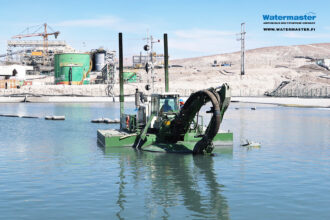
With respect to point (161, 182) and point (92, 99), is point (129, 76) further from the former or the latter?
point (161, 182)

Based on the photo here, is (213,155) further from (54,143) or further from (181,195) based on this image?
(54,143)

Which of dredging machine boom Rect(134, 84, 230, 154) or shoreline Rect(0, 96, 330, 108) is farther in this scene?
shoreline Rect(0, 96, 330, 108)

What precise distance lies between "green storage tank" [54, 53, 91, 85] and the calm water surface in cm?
13182

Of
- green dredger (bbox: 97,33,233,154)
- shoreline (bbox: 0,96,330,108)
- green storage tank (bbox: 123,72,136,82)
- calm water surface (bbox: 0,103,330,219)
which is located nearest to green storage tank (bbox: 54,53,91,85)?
green storage tank (bbox: 123,72,136,82)

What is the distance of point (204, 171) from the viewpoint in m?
28.1

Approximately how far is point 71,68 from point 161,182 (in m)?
151

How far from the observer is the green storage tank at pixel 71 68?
171 meters

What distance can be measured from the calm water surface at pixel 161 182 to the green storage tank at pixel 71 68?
131818 millimetres

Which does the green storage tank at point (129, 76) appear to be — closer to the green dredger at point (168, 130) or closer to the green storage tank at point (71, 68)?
the green storage tank at point (71, 68)

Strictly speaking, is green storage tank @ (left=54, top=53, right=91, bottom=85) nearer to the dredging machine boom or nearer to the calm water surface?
the calm water surface

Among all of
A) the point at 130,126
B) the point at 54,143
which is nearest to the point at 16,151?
the point at 54,143

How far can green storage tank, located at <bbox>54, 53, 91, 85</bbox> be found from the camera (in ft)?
560

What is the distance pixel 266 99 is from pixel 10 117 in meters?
79.6

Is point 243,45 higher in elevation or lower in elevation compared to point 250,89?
higher
